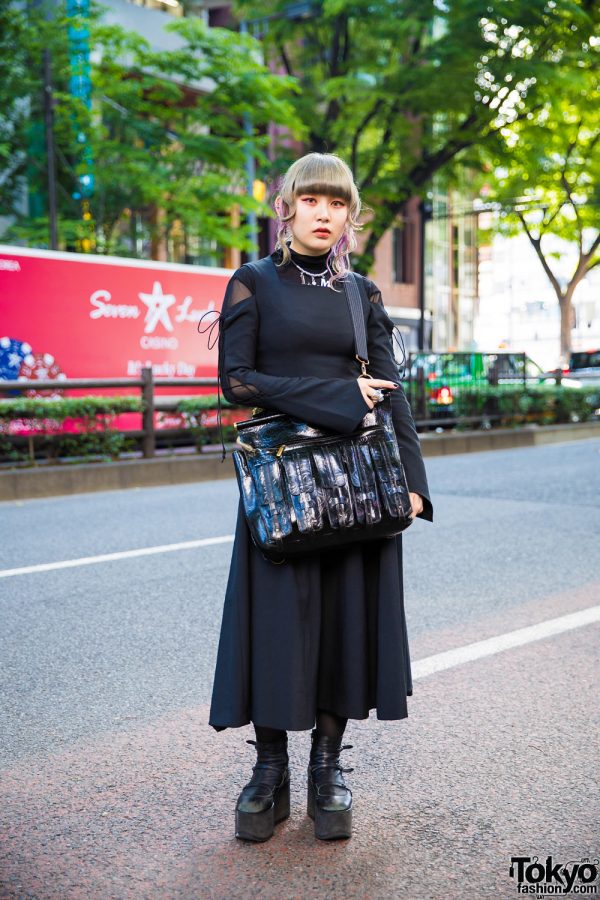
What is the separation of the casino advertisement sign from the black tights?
911 cm

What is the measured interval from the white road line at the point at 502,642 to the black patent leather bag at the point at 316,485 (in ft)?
5.83

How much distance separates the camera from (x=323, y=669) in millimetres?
2754

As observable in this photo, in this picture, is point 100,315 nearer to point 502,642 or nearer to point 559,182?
point 502,642

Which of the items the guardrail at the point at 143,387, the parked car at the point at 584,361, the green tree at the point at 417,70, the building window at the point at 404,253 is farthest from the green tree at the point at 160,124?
the building window at the point at 404,253

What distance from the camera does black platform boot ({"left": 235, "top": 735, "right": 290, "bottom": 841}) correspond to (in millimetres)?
2695

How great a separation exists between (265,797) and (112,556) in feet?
14.0

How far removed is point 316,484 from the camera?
2.57 meters

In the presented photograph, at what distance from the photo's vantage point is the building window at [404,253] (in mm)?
40156

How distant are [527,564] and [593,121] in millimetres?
25223

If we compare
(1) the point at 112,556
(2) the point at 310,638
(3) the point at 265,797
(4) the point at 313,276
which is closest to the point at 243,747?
(3) the point at 265,797

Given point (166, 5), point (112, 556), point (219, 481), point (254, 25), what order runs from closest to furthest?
point (112, 556)
point (219, 481)
point (254, 25)
point (166, 5)

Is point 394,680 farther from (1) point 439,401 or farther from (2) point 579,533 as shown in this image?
(1) point 439,401

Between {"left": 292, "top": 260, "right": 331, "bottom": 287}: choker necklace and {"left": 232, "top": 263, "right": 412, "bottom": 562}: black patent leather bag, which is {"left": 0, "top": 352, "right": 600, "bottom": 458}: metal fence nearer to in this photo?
{"left": 292, "top": 260, "right": 331, "bottom": 287}: choker necklace

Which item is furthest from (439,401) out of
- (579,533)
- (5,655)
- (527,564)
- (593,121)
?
(593,121)
